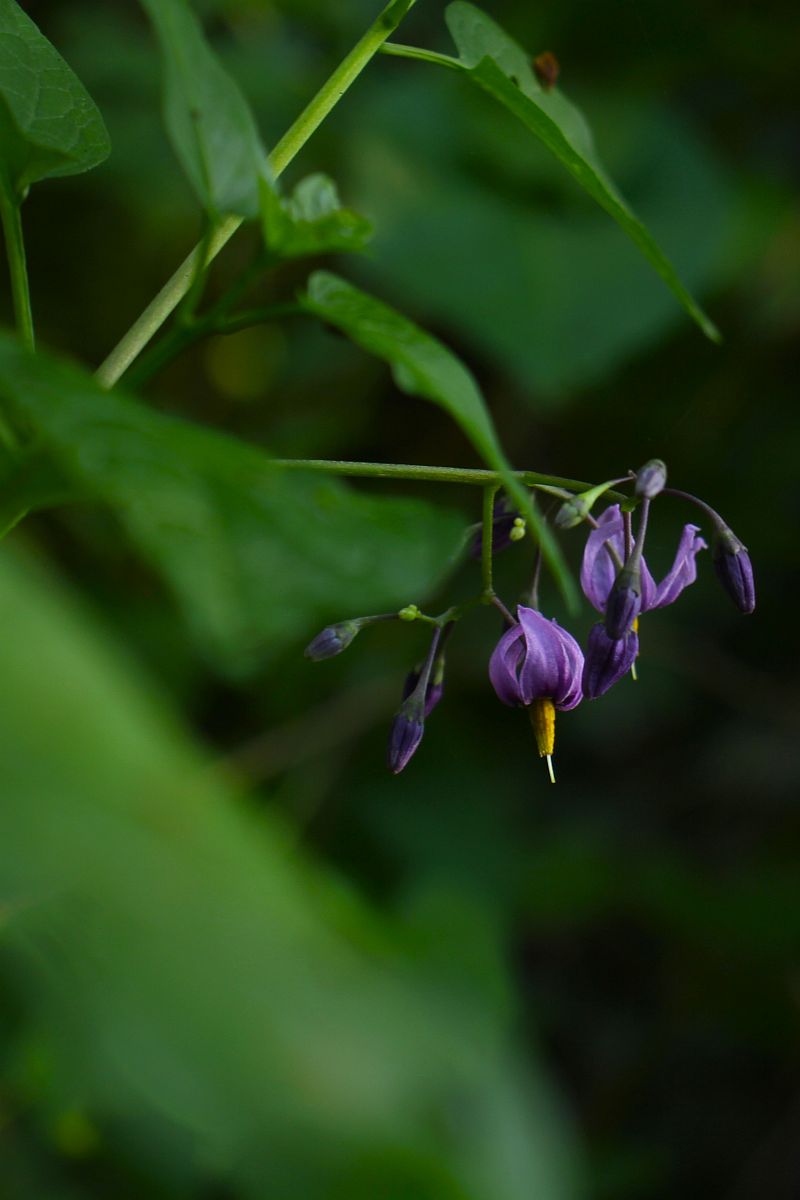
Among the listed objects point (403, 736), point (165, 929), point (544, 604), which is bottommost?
point (544, 604)

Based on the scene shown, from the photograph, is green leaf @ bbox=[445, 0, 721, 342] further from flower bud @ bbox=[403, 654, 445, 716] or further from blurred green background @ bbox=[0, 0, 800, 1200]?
blurred green background @ bbox=[0, 0, 800, 1200]

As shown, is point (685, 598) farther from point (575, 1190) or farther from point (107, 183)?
point (107, 183)

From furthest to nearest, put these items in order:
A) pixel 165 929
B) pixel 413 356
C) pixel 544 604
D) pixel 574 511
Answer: pixel 544 604
pixel 574 511
pixel 413 356
pixel 165 929

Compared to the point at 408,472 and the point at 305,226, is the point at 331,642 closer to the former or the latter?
the point at 408,472

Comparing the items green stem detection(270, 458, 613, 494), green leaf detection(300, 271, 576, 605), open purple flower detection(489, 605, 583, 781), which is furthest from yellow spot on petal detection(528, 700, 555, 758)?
green leaf detection(300, 271, 576, 605)

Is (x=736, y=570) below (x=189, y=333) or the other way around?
below

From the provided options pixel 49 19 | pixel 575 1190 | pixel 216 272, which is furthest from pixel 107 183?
pixel 575 1190

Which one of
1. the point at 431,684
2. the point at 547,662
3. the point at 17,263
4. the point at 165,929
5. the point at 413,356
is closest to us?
the point at 165,929

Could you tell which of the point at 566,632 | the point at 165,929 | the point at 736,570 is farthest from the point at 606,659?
the point at 165,929
